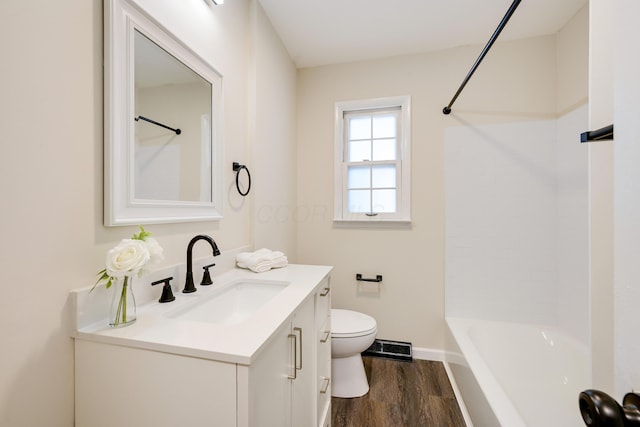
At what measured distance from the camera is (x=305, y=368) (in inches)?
43.8

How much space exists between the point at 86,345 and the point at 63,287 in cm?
17

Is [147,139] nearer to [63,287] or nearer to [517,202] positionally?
[63,287]

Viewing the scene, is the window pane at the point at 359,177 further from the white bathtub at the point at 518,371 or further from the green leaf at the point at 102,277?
the green leaf at the point at 102,277

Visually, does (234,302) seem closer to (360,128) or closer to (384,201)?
(384,201)

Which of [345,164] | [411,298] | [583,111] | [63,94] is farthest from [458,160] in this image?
[63,94]

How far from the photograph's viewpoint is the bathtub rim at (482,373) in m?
1.15

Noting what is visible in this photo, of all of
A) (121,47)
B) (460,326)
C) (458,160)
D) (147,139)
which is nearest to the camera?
(121,47)

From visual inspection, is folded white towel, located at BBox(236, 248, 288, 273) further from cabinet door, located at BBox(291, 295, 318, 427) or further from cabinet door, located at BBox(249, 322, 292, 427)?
cabinet door, located at BBox(249, 322, 292, 427)

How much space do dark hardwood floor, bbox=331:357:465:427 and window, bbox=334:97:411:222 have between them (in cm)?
118

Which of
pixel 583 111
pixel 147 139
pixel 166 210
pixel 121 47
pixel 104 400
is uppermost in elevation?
pixel 583 111

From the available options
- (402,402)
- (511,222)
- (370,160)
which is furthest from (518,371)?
(370,160)

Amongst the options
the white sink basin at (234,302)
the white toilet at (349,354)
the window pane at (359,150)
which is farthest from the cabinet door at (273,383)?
the window pane at (359,150)

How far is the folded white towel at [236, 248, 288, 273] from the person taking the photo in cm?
146

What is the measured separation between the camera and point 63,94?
759mm
